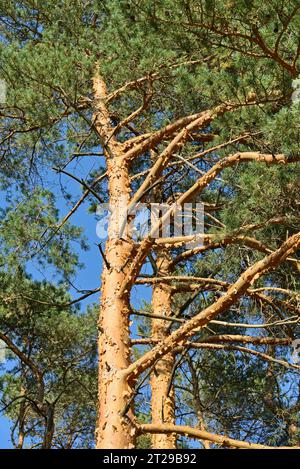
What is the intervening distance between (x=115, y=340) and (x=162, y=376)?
7.52 feet

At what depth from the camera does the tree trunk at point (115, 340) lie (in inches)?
151

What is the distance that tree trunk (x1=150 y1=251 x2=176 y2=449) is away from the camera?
6098mm

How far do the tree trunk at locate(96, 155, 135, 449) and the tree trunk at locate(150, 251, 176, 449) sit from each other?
50.3 inches

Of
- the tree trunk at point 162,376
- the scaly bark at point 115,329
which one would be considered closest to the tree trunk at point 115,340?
the scaly bark at point 115,329

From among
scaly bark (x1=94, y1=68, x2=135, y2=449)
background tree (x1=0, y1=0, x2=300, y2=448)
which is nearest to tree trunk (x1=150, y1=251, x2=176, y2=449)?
background tree (x1=0, y1=0, x2=300, y2=448)

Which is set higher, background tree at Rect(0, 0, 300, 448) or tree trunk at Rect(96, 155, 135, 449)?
background tree at Rect(0, 0, 300, 448)

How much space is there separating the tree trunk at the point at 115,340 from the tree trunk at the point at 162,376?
50.3 inches

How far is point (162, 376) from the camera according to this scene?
21.5 feet

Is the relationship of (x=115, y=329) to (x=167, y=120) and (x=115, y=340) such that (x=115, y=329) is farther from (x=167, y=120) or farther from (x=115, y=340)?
(x=167, y=120)

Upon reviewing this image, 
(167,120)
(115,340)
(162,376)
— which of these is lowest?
(115,340)

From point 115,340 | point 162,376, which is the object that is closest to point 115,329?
point 115,340

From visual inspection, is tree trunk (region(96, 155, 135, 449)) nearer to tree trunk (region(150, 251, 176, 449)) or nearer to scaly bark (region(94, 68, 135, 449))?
scaly bark (region(94, 68, 135, 449))

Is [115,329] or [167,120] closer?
[115,329]
